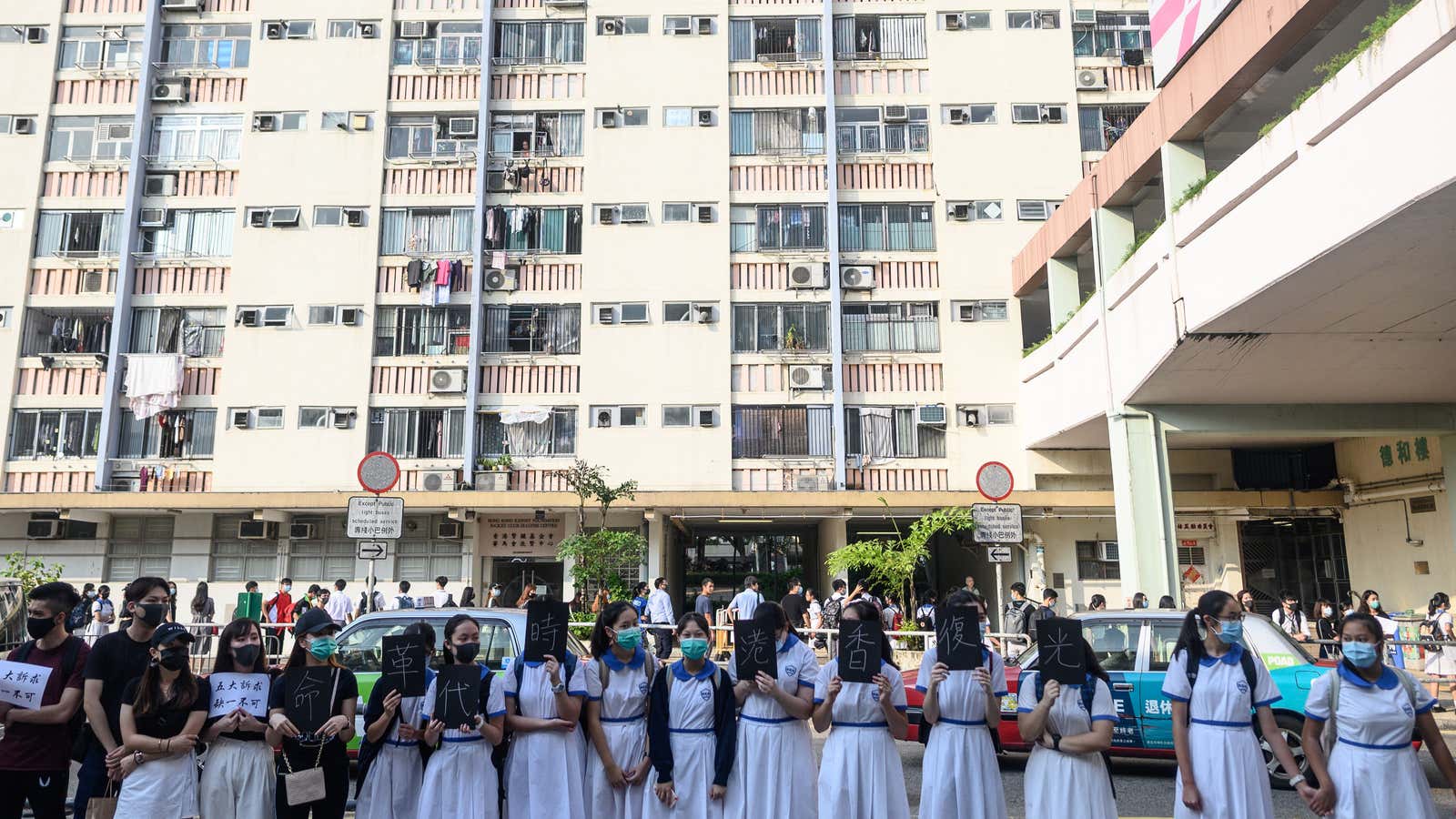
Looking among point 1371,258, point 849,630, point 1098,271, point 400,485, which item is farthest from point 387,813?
point 400,485

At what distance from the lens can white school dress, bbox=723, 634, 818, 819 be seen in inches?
217

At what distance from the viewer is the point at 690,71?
24.7 meters

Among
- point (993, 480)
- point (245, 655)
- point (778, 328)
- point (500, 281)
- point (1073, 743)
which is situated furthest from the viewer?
point (500, 281)

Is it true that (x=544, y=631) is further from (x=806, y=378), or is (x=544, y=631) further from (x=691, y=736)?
(x=806, y=378)

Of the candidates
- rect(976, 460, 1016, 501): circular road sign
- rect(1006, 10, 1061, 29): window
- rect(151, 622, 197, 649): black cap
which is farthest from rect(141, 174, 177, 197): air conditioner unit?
rect(151, 622, 197, 649): black cap

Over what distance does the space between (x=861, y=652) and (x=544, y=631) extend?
1.72 metres

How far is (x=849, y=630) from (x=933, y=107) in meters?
21.3

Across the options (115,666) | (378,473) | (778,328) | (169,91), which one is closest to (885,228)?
(778,328)

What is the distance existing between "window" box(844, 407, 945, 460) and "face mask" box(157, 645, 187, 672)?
18729 mm

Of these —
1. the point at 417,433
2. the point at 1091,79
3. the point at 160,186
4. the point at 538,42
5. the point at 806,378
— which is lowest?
the point at 417,433

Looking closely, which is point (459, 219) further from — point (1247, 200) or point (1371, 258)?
point (1371, 258)

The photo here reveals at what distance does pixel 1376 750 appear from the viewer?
500 centimetres

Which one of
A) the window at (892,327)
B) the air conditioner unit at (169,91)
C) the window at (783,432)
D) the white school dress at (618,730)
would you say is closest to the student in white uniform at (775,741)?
the white school dress at (618,730)

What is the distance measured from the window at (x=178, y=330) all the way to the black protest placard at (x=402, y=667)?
2103 cm
